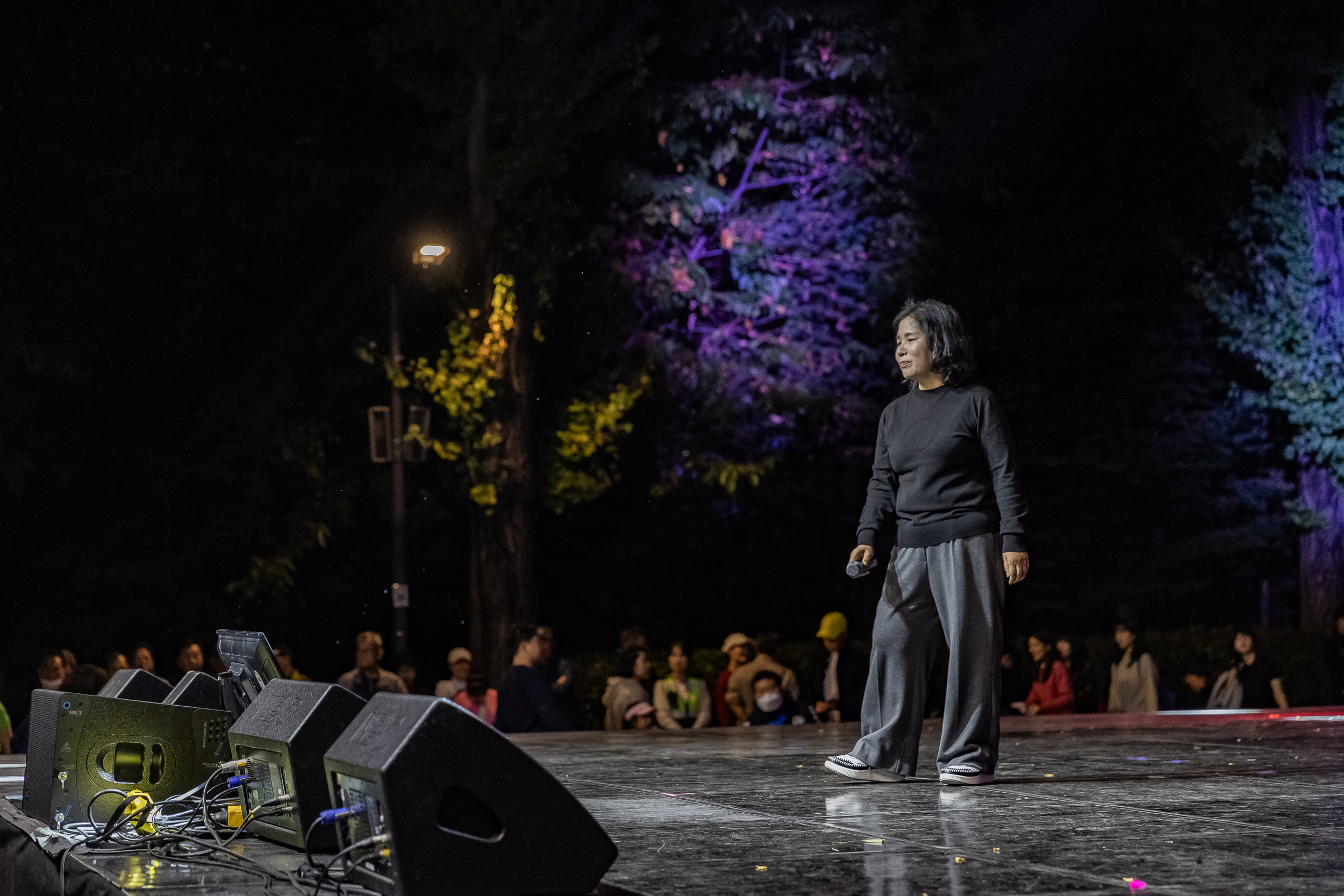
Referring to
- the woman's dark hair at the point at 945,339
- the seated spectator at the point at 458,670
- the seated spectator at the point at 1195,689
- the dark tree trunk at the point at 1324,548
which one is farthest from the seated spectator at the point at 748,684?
the dark tree trunk at the point at 1324,548

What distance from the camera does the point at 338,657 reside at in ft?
77.5

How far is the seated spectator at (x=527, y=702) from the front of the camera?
34.2 feet

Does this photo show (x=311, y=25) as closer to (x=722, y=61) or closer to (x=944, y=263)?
(x=722, y=61)

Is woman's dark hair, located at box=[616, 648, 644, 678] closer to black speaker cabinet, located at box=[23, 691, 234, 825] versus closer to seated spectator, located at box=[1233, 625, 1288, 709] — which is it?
seated spectator, located at box=[1233, 625, 1288, 709]

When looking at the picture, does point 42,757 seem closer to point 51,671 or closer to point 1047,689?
point 51,671

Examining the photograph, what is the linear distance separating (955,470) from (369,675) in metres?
6.94

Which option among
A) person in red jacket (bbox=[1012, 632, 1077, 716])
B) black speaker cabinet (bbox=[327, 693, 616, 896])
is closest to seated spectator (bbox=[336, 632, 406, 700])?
person in red jacket (bbox=[1012, 632, 1077, 716])

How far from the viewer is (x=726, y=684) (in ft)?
40.0

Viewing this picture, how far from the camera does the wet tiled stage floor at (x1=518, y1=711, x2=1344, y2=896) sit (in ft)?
11.9

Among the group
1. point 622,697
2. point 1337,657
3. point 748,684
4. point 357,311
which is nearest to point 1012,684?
point 748,684

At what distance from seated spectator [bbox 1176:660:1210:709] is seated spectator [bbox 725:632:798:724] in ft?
13.9

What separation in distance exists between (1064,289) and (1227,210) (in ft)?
7.31

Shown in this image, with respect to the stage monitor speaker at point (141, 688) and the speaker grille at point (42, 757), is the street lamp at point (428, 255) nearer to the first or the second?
the stage monitor speaker at point (141, 688)

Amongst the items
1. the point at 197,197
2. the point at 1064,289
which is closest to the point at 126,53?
the point at 197,197
